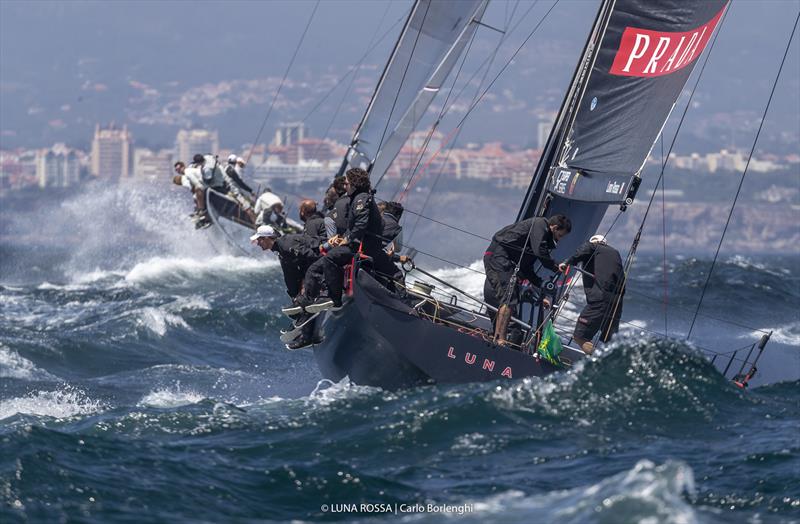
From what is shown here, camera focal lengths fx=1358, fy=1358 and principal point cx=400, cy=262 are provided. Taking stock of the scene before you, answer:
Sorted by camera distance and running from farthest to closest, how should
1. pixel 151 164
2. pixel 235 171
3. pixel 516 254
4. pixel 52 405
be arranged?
pixel 151 164
pixel 235 171
pixel 52 405
pixel 516 254

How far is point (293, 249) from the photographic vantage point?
10.7 metres

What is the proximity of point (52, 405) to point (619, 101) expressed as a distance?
5.31m

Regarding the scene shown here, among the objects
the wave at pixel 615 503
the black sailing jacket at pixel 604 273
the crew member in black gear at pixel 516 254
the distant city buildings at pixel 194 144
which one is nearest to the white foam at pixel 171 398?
the crew member in black gear at pixel 516 254

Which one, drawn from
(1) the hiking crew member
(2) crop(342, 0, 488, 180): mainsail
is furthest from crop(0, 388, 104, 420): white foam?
(1) the hiking crew member

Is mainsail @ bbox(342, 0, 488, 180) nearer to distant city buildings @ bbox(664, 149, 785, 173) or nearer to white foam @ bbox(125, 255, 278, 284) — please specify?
white foam @ bbox(125, 255, 278, 284)

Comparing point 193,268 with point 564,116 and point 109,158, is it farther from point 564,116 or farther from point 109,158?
point 109,158

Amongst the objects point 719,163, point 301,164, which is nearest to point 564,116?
point 301,164

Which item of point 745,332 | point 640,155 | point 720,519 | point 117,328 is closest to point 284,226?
point 117,328

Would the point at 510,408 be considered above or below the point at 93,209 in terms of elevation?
above

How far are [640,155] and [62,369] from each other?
6493 mm

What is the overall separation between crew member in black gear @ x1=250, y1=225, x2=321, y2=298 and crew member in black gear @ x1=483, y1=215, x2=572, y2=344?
1.41m

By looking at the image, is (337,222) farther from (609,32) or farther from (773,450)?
(773,450)

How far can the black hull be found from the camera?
995 cm

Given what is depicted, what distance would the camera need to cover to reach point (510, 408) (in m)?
9.00
